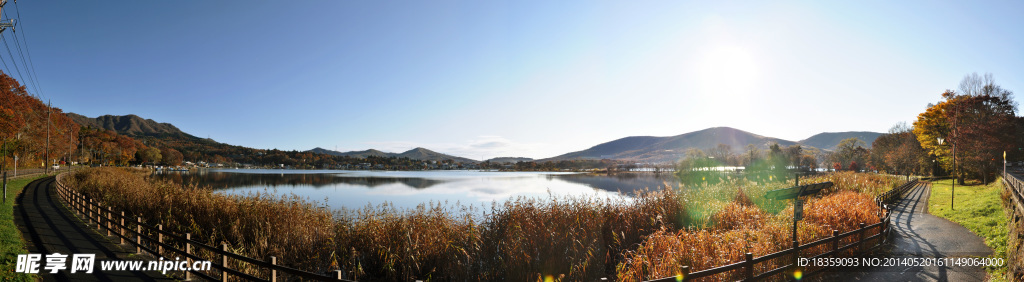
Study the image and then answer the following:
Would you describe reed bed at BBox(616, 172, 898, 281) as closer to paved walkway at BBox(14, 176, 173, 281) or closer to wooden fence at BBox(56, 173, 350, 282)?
wooden fence at BBox(56, 173, 350, 282)

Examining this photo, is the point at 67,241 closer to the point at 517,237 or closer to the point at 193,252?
the point at 193,252

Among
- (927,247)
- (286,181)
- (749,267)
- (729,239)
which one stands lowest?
(286,181)

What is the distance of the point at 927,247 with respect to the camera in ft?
40.3

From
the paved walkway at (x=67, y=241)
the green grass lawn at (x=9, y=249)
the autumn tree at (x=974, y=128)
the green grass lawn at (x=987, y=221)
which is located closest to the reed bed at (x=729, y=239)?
the green grass lawn at (x=987, y=221)

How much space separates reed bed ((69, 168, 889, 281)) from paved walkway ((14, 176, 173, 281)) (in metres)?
1.75

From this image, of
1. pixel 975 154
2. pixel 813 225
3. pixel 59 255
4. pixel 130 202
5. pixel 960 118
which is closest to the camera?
pixel 59 255

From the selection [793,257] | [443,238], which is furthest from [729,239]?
[443,238]

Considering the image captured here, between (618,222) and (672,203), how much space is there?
3.11 metres

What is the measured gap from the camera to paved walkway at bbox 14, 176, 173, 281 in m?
8.84

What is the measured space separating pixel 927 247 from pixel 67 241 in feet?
84.9

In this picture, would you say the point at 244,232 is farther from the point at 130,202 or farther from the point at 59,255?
the point at 130,202

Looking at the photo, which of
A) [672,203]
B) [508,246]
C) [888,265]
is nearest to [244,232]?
[508,246]

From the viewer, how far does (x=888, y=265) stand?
10.4 m

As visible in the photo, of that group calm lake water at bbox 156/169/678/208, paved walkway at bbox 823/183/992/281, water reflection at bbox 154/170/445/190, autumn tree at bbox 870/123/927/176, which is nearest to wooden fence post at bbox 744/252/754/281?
paved walkway at bbox 823/183/992/281
